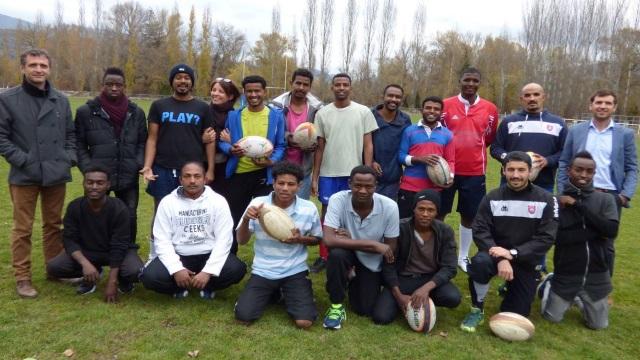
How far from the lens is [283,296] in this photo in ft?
15.4

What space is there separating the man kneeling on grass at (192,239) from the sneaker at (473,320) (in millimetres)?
2123

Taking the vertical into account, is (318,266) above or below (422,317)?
below

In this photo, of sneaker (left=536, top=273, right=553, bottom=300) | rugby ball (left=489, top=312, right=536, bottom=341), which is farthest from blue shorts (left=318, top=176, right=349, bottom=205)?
sneaker (left=536, top=273, right=553, bottom=300)

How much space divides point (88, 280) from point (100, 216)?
1.98 feet

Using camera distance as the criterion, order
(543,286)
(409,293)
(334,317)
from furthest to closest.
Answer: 1. (543,286)
2. (409,293)
3. (334,317)

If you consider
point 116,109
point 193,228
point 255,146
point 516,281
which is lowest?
point 516,281

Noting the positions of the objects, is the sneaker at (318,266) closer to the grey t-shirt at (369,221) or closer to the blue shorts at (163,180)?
the grey t-shirt at (369,221)

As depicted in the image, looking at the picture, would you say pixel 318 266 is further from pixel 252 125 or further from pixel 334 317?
pixel 252 125

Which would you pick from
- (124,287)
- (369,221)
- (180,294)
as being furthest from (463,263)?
(124,287)

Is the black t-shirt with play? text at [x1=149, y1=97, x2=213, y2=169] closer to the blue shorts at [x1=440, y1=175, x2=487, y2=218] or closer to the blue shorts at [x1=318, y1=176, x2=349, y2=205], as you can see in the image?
the blue shorts at [x1=318, y1=176, x2=349, y2=205]

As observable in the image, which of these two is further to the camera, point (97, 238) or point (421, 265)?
point (97, 238)

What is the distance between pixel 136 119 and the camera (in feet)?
16.9

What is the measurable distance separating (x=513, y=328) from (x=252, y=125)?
3221mm

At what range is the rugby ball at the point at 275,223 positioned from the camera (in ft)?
14.5
